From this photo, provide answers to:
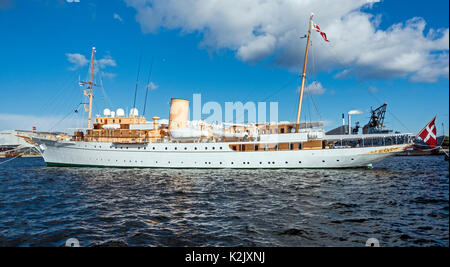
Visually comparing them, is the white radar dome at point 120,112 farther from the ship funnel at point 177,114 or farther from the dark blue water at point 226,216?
the dark blue water at point 226,216

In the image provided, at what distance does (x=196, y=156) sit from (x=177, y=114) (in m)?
7.32

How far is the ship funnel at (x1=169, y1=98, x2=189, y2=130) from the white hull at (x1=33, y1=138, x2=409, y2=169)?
11.7 feet

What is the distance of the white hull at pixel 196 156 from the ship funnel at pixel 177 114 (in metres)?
3.56

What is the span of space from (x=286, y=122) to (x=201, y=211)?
2194 centimetres

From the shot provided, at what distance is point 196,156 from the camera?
27516 millimetres

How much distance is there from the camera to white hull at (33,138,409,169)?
25812 mm

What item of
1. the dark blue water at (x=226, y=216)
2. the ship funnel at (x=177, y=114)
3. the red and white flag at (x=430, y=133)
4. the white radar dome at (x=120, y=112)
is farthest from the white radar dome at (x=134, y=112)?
the red and white flag at (x=430, y=133)

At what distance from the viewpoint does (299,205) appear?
10.6 metres

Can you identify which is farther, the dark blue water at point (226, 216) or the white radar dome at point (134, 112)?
the white radar dome at point (134, 112)

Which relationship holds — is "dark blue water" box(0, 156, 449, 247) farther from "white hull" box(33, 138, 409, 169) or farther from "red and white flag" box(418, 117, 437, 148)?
"white hull" box(33, 138, 409, 169)

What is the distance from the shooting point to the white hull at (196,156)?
25.8 meters

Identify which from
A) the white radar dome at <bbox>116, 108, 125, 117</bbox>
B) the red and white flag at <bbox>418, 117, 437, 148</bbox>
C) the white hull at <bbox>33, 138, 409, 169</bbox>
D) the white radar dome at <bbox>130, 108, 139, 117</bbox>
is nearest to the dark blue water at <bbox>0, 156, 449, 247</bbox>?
the red and white flag at <bbox>418, 117, 437, 148</bbox>

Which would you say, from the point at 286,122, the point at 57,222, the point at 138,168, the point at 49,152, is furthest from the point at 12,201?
the point at 286,122
